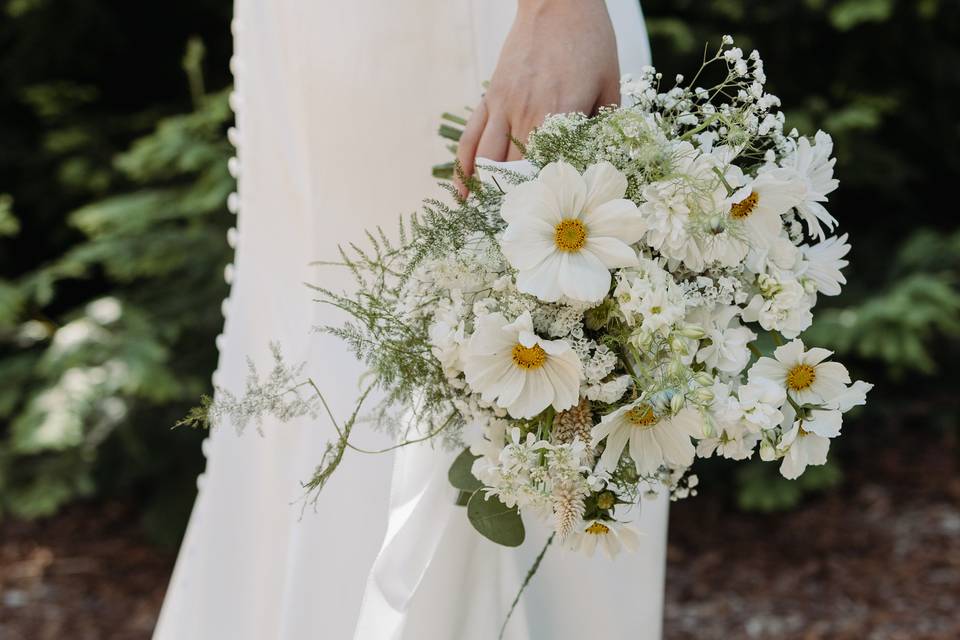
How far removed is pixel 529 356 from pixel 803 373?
323 mm

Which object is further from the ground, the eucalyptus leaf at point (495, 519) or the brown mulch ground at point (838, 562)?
the brown mulch ground at point (838, 562)

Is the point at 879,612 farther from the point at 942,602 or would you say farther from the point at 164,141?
the point at 164,141

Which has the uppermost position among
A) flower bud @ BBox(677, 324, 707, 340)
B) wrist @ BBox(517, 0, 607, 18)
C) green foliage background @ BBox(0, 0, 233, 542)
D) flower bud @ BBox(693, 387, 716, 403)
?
green foliage background @ BBox(0, 0, 233, 542)

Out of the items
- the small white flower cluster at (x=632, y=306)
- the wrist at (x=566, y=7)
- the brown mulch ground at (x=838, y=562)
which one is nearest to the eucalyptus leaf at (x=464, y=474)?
the small white flower cluster at (x=632, y=306)

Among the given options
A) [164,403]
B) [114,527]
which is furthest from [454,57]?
[114,527]

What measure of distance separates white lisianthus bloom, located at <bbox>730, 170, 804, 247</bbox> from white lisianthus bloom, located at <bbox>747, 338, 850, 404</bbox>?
134 mm

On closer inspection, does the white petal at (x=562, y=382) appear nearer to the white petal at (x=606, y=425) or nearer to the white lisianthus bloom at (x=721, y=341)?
the white petal at (x=606, y=425)

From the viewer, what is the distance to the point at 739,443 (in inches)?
44.4

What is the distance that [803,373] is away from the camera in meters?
1.16

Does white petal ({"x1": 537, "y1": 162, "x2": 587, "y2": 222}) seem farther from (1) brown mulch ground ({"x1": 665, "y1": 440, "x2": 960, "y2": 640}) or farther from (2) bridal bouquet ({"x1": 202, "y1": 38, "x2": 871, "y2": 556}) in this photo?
(1) brown mulch ground ({"x1": 665, "y1": 440, "x2": 960, "y2": 640})

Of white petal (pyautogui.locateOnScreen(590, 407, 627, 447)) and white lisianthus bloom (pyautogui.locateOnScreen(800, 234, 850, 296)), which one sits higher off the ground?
white lisianthus bloom (pyautogui.locateOnScreen(800, 234, 850, 296))

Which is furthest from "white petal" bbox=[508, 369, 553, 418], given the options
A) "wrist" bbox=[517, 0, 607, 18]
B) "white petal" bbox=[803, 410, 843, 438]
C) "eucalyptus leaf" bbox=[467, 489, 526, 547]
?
"wrist" bbox=[517, 0, 607, 18]

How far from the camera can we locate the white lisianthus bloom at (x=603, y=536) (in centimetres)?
119

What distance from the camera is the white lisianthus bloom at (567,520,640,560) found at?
119 cm
